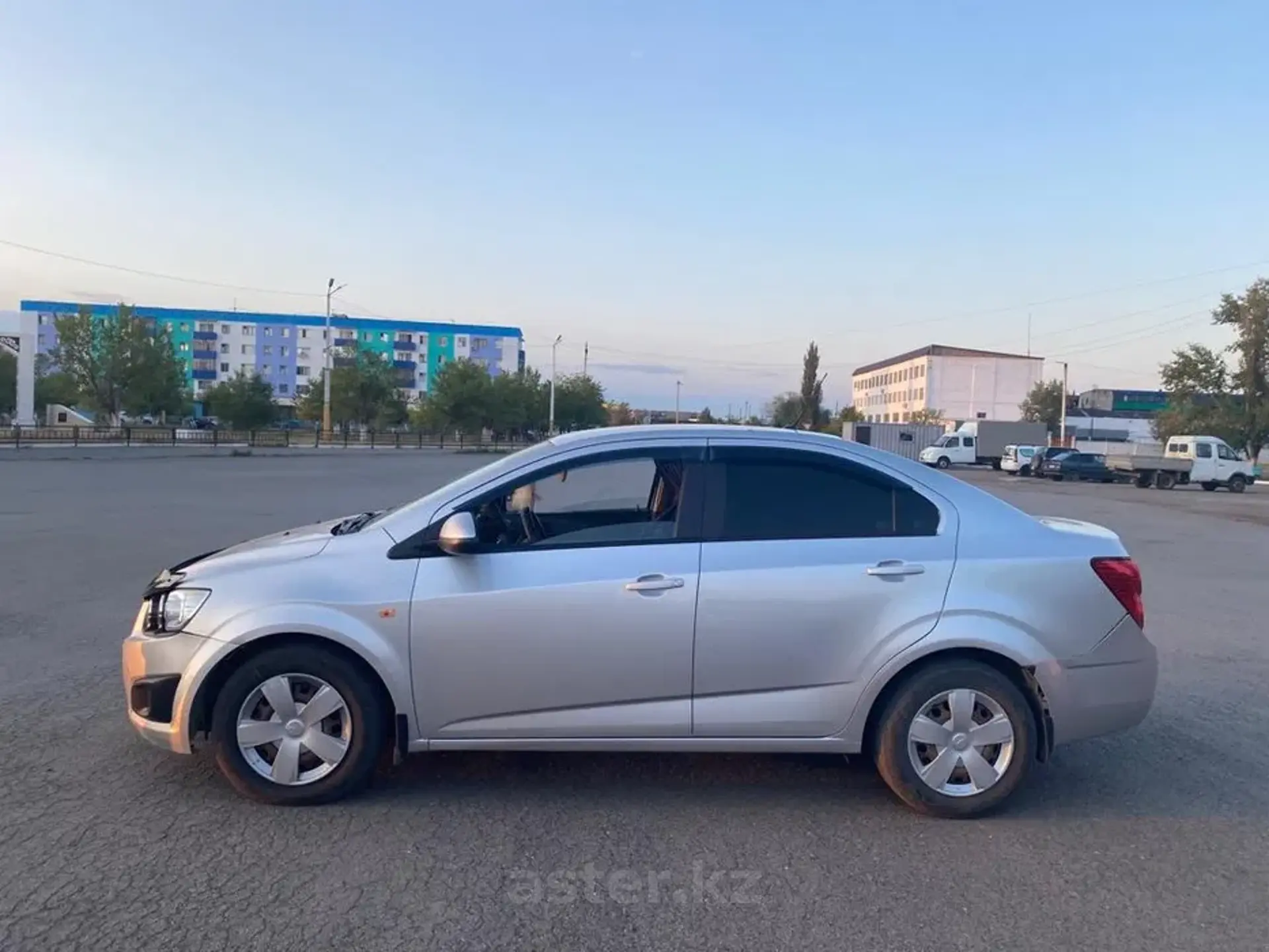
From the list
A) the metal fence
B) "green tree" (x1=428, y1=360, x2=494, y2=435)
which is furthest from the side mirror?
"green tree" (x1=428, y1=360, x2=494, y2=435)

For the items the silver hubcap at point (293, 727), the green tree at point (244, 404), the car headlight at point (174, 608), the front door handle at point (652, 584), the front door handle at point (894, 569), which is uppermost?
the green tree at point (244, 404)

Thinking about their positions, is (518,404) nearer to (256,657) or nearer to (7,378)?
(7,378)

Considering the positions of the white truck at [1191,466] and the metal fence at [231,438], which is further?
the metal fence at [231,438]

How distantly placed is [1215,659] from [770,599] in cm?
526

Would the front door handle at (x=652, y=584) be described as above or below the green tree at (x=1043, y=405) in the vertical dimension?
below

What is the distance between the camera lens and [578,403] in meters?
94.0

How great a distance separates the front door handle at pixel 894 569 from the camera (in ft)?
14.5

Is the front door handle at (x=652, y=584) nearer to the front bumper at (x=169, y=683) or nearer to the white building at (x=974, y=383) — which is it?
the front bumper at (x=169, y=683)

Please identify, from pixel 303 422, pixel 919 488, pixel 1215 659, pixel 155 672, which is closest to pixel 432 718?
pixel 155 672

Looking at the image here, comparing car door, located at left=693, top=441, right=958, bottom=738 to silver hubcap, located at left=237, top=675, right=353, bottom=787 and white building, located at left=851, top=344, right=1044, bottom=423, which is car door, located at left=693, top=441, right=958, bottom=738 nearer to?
silver hubcap, located at left=237, top=675, right=353, bottom=787

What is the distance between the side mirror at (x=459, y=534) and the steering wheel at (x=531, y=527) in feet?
1.03

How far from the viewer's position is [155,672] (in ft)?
14.3

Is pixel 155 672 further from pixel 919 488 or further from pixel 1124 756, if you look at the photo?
pixel 1124 756

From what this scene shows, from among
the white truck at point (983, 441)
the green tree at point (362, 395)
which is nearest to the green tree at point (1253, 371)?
the white truck at point (983, 441)
